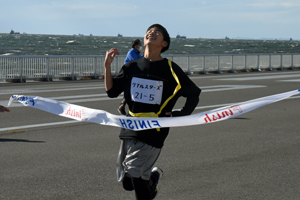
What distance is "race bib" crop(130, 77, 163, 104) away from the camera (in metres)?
4.05

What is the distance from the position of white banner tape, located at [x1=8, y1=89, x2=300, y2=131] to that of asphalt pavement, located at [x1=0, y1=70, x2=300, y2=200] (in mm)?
962

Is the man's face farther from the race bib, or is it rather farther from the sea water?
the sea water

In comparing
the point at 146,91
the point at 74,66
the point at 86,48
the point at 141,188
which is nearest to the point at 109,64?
the point at 146,91

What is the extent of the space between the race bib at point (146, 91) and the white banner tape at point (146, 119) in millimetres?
162

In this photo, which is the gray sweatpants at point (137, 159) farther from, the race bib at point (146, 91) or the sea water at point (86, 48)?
the sea water at point (86, 48)

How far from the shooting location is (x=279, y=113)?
11.8 meters

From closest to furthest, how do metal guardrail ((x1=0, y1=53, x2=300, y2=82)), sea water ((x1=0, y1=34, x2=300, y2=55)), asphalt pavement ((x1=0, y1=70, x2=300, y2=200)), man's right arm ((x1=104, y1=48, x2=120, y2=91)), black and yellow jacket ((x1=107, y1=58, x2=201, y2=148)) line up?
man's right arm ((x1=104, y1=48, x2=120, y2=91))
black and yellow jacket ((x1=107, y1=58, x2=201, y2=148))
asphalt pavement ((x1=0, y1=70, x2=300, y2=200))
metal guardrail ((x1=0, y1=53, x2=300, y2=82))
sea water ((x1=0, y1=34, x2=300, y2=55))

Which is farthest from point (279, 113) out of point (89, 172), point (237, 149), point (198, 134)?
point (89, 172)

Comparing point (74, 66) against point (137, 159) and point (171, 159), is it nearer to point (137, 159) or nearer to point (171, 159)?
point (171, 159)

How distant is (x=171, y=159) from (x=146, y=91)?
2971mm

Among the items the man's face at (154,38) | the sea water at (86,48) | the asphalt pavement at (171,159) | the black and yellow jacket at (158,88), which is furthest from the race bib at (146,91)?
the sea water at (86,48)

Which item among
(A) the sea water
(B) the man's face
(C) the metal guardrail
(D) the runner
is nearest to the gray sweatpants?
(D) the runner

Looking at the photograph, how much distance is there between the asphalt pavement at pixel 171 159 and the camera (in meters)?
5.27

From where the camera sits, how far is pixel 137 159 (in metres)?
3.99
